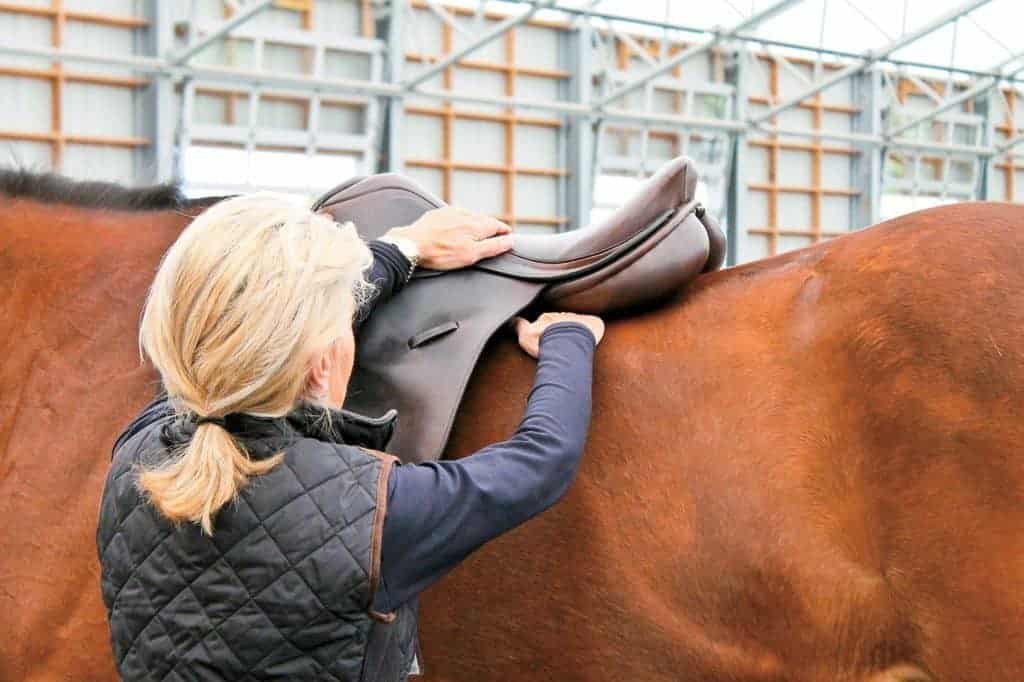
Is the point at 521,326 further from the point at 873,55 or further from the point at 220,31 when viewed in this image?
the point at 873,55

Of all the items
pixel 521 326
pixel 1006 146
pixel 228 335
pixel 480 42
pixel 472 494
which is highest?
pixel 480 42

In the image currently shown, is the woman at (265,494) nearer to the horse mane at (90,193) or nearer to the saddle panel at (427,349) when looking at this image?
the saddle panel at (427,349)

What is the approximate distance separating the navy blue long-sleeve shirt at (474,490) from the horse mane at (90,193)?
0.73m

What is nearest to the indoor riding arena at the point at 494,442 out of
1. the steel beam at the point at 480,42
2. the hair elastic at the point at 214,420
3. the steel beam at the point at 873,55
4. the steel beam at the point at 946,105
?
the hair elastic at the point at 214,420

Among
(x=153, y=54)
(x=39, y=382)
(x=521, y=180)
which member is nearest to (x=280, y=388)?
(x=39, y=382)

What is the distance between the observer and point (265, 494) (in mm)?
1354

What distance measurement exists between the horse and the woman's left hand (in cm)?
20

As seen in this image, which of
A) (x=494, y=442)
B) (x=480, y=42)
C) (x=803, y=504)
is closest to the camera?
(x=803, y=504)

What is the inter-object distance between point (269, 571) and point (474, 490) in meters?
0.27

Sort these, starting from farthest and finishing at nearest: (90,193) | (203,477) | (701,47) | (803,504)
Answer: (701,47) → (90,193) → (803,504) → (203,477)

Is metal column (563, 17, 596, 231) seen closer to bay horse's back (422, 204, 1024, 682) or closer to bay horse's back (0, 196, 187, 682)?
bay horse's back (0, 196, 187, 682)

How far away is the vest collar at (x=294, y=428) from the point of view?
1.37 meters

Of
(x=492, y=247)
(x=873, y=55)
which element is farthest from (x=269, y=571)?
(x=873, y=55)

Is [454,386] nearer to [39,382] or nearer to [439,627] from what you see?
[439,627]
